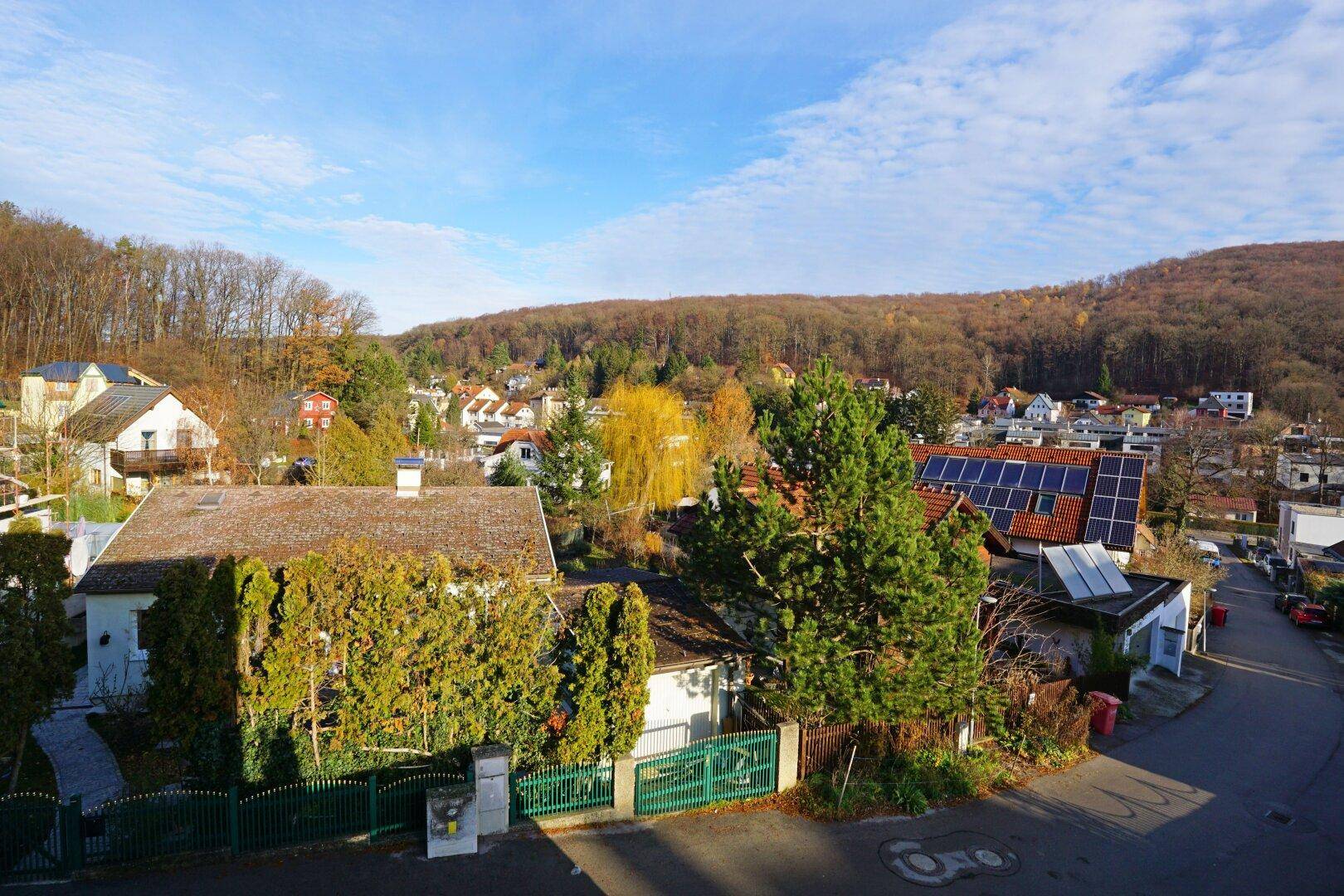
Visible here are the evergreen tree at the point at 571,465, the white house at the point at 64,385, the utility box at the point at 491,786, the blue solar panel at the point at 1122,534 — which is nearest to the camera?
the utility box at the point at 491,786

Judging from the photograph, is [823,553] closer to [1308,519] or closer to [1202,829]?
[1202,829]

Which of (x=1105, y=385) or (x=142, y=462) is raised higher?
(x=1105, y=385)

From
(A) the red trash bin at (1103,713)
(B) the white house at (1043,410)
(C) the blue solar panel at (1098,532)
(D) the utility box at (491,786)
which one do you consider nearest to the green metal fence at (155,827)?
(D) the utility box at (491,786)

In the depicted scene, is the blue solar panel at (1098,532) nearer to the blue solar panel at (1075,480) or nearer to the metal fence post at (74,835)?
the blue solar panel at (1075,480)

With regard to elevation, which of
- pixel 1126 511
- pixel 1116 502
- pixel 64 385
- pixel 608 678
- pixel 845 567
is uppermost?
pixel 64 385

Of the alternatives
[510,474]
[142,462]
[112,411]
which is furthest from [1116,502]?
[112,411]

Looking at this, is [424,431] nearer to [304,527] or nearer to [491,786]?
[304,527]
